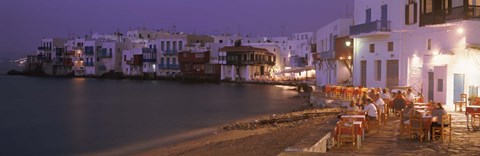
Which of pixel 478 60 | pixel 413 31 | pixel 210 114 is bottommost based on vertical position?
pixel 210 114

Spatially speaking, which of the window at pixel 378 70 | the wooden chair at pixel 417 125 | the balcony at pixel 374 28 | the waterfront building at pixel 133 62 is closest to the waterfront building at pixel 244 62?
the waterfront building at pixel 133 62

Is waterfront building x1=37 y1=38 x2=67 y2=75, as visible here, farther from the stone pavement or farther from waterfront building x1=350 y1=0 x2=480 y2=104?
the stone pavement

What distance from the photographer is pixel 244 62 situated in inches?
3120

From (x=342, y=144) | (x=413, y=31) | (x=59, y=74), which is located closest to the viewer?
(x=342, y=144)

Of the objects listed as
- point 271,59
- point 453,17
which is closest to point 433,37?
point 453,17

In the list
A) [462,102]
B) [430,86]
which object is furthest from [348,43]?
[462,102]

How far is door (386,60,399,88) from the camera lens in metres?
26.5

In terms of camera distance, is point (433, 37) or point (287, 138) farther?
point (433, 37)

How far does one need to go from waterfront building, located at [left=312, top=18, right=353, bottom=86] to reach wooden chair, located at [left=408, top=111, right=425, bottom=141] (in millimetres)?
22834

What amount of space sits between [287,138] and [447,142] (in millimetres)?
4079

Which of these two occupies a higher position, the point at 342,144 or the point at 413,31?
the point at 413,31

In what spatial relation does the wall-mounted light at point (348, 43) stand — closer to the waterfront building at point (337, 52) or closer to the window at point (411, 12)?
the waterfront building at point (337, 52)

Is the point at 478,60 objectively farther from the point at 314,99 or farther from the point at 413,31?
the point at 314,99

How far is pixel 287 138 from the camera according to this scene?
1349 centimetres
